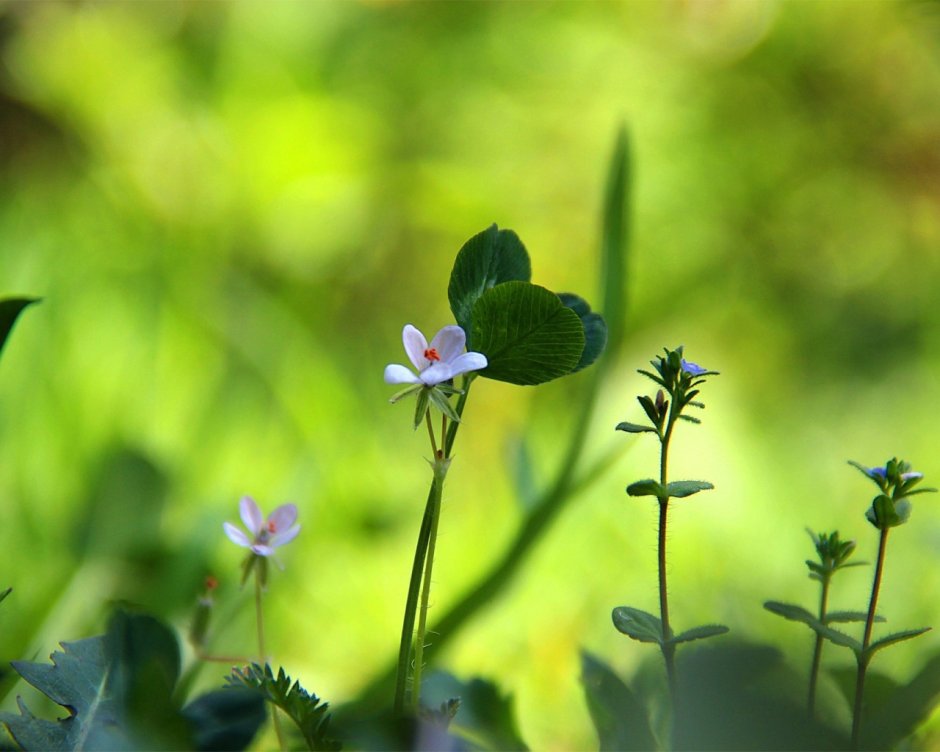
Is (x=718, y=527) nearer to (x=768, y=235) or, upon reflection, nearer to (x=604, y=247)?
(x=604, y=247)

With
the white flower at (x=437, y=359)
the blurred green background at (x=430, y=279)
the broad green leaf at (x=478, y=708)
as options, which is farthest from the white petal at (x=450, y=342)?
the blurred green background at (x=430, y=279)

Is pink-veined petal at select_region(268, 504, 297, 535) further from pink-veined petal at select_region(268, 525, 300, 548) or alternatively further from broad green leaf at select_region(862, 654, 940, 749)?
broad green leaf at select_region(862, 654, 940, 749)

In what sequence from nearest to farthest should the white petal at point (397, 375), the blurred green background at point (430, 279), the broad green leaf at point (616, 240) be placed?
the white petal at point (397, 375) → the broad green leaf at point (616, 240) → the blurred green background at point (430, 279)

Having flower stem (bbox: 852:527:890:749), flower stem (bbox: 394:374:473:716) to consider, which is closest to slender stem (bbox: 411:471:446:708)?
flower stem (bbox: 394:374:473:716)

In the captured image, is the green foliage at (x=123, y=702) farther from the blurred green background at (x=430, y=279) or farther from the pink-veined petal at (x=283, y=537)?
the blurred green background at (x=430, y=279)

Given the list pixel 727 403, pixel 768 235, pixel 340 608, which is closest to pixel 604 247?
pixel 340 608

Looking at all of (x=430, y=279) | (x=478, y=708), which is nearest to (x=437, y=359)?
(x=478, y=708)
